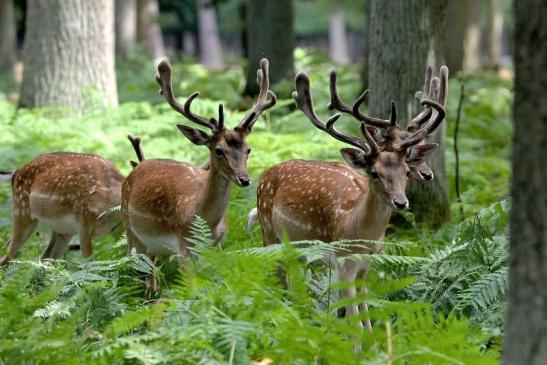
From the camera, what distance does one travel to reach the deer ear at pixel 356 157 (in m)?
6.16

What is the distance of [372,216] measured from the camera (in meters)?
6.15

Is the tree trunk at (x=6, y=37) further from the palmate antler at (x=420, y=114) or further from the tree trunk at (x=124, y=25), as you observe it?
the palmate antler at (x=420, y=114)

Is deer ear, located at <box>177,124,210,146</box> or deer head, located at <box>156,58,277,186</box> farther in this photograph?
deer ear, located at <box>177,124,210,146</box>

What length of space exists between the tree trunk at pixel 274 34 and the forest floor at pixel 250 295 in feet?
13.7

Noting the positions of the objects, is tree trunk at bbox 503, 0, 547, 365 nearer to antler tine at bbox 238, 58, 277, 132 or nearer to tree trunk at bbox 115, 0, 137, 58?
antler tine at bbox 238, 58, 277, 132

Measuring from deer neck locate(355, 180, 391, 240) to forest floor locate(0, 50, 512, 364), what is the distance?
0.30 m

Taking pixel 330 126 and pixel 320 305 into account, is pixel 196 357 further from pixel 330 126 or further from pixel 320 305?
pixel 330 126

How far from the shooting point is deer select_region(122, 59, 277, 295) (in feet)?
22.2

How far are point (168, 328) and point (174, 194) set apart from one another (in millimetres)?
2678

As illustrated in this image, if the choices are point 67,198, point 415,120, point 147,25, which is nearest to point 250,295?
point 415,120

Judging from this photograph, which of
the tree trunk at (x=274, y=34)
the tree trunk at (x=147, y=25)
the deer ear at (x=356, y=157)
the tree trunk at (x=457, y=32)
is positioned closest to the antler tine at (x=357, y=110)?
the deer ear at (x=356, y=157)

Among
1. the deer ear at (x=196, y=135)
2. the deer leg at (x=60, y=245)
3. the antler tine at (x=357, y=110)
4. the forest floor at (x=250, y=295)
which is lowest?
the deer leg at (x=60, y=245)

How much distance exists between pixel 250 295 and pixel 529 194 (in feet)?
4.97

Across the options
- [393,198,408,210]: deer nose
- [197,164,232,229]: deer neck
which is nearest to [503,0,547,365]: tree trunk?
[393,198,408,210]: deer nose
